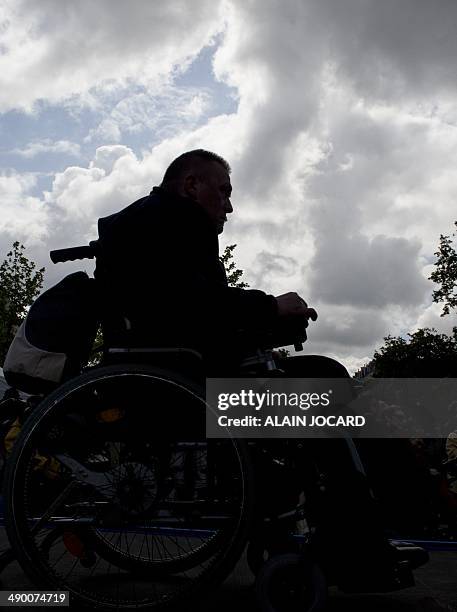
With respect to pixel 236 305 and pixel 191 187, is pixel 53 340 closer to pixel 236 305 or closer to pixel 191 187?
pixel 236 305

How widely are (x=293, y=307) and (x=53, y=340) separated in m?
0.82

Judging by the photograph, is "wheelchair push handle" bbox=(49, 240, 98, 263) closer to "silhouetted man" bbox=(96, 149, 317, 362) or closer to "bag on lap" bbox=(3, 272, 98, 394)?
"silhouetted man" bbox=(96, 149, 317, 362)

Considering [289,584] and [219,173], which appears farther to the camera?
[219,173]

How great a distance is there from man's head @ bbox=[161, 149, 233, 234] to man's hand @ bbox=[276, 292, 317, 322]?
22.1 inches

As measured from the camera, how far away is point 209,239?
261cm

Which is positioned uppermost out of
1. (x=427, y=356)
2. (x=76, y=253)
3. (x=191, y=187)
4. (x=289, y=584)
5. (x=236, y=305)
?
(x=427, y=356)

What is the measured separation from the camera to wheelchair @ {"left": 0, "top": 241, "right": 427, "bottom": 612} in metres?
2.17

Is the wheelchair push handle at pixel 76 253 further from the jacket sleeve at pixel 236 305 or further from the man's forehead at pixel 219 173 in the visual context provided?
the man's forehead at pixel 219 173

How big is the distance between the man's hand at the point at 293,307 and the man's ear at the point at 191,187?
68 cm

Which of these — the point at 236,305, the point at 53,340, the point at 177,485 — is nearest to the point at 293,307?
the point at 236,305

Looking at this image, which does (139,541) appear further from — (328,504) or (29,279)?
(29,279)

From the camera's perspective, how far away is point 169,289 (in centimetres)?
239

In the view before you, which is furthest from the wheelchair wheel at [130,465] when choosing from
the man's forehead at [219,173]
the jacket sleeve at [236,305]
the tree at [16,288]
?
the tree at [16,288]

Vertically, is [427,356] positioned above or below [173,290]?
above
